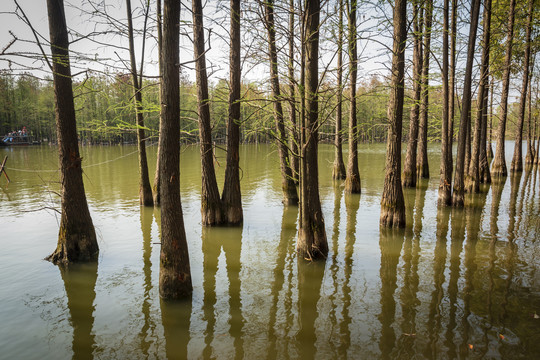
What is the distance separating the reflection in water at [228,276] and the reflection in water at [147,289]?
78 cm

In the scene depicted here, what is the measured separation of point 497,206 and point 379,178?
8.21 meters

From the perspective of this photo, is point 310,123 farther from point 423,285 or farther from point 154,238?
point 154,238

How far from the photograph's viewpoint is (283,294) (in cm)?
598

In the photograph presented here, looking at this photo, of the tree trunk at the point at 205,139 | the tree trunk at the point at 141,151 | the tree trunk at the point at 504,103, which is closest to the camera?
the tree trunk at the point at 205,139

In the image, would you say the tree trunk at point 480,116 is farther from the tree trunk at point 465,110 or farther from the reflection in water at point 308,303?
the reflection in water at point 308,303

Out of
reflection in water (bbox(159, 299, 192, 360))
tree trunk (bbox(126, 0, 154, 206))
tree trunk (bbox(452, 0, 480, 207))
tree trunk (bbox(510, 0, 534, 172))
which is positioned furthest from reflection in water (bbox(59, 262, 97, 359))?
tree trunk (bbox(510, 0, 534, 172))

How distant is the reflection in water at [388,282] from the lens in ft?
14.8

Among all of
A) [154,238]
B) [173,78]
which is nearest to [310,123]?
[173,78]

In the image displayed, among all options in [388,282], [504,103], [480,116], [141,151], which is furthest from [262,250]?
[504,103]

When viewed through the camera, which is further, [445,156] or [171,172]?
[445,156]

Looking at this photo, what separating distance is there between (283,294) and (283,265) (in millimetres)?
1393

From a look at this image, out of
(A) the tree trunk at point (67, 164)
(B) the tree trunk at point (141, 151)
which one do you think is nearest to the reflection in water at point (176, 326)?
(A) the tree trunk at point (67, 164)

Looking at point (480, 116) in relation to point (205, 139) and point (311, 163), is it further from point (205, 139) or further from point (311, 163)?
point (205, 139)

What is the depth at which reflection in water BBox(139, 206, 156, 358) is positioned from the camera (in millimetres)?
4617
